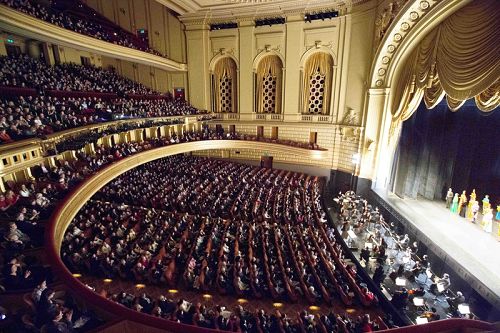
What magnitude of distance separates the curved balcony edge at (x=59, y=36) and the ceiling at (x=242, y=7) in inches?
99.6

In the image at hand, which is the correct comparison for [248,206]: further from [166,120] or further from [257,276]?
[166,120]

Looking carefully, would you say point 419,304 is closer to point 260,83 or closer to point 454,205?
point 454,205

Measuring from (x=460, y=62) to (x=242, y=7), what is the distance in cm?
957

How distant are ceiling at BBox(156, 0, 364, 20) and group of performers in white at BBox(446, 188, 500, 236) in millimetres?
8455

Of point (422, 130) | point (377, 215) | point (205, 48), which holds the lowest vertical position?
point (377, 215)

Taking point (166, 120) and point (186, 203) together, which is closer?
point (186, 203)

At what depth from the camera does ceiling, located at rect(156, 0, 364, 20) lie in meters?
11.2

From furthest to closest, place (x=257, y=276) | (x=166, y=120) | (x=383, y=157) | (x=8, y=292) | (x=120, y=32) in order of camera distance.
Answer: (x=120, y=32), (x=166, y=120), (x=383, y=157), (x=257, y=276), (x=8, y=292)

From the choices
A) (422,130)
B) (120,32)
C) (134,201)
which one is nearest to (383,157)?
(422,130)

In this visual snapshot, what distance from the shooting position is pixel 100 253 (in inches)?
203

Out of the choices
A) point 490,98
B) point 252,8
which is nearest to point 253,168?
point 252,8

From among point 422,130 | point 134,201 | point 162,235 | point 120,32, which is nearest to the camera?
point 162,235

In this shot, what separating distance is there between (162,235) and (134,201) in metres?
2.38

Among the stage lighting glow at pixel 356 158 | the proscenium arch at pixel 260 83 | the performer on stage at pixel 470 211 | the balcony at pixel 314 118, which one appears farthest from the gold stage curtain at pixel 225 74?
the performer on stage at pixel 470 211
